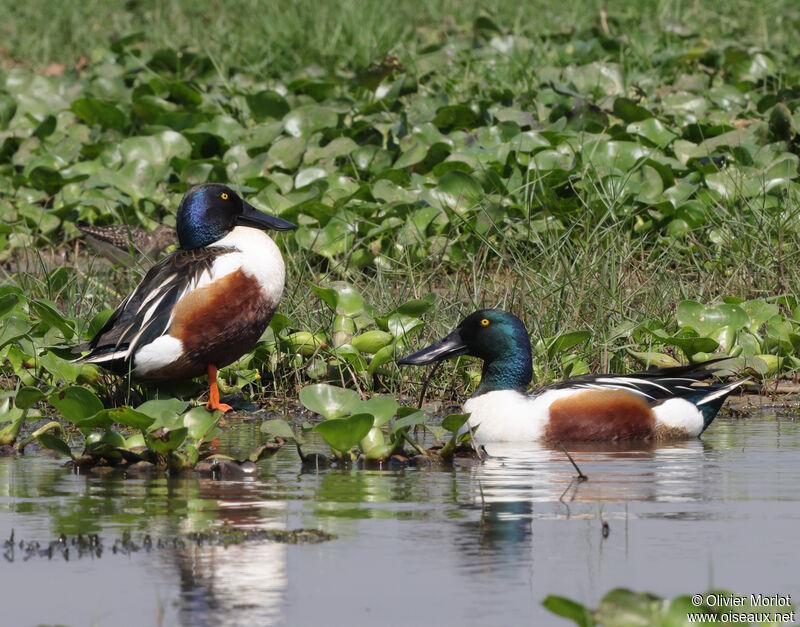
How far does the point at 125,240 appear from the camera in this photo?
868cm

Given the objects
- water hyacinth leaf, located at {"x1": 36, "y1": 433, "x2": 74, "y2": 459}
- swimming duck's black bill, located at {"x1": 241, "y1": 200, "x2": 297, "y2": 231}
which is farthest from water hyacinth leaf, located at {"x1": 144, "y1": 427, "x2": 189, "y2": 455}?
swimming duck's black bill, located at {"x1": 241, "y1": 200, "x2": 297, "y2": 231}

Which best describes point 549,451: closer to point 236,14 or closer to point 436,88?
point 436,88

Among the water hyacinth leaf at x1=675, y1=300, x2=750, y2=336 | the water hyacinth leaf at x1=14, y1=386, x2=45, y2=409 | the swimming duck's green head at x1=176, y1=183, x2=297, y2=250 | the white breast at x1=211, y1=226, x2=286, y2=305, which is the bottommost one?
the water hyacinth leaf at x1=14, y1=386, x2=45, y2=409

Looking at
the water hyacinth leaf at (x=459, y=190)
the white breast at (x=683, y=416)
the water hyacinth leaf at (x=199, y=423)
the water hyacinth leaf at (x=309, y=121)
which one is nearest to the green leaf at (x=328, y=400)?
the water hyacinth leaf at (x=199, y=423)

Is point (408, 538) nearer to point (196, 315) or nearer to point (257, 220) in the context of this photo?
point (196, 315)

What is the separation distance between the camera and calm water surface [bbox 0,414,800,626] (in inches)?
137

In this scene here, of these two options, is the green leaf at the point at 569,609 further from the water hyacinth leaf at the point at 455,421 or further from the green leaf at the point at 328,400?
the green leaf at the point at 328,400

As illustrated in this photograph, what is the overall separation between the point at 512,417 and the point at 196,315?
136 cm

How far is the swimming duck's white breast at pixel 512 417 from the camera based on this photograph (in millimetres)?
5969

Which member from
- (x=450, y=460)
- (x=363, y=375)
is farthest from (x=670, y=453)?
(x=363, y=375)

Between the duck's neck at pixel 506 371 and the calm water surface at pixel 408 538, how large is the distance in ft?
2.33

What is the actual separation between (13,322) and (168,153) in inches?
126

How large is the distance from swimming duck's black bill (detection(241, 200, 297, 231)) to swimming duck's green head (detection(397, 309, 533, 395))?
3.34 feet

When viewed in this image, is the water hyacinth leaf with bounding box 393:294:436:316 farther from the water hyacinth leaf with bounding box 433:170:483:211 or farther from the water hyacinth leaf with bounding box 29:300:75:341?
the water hyacinth leaf with bounding box 433:170:483:211
